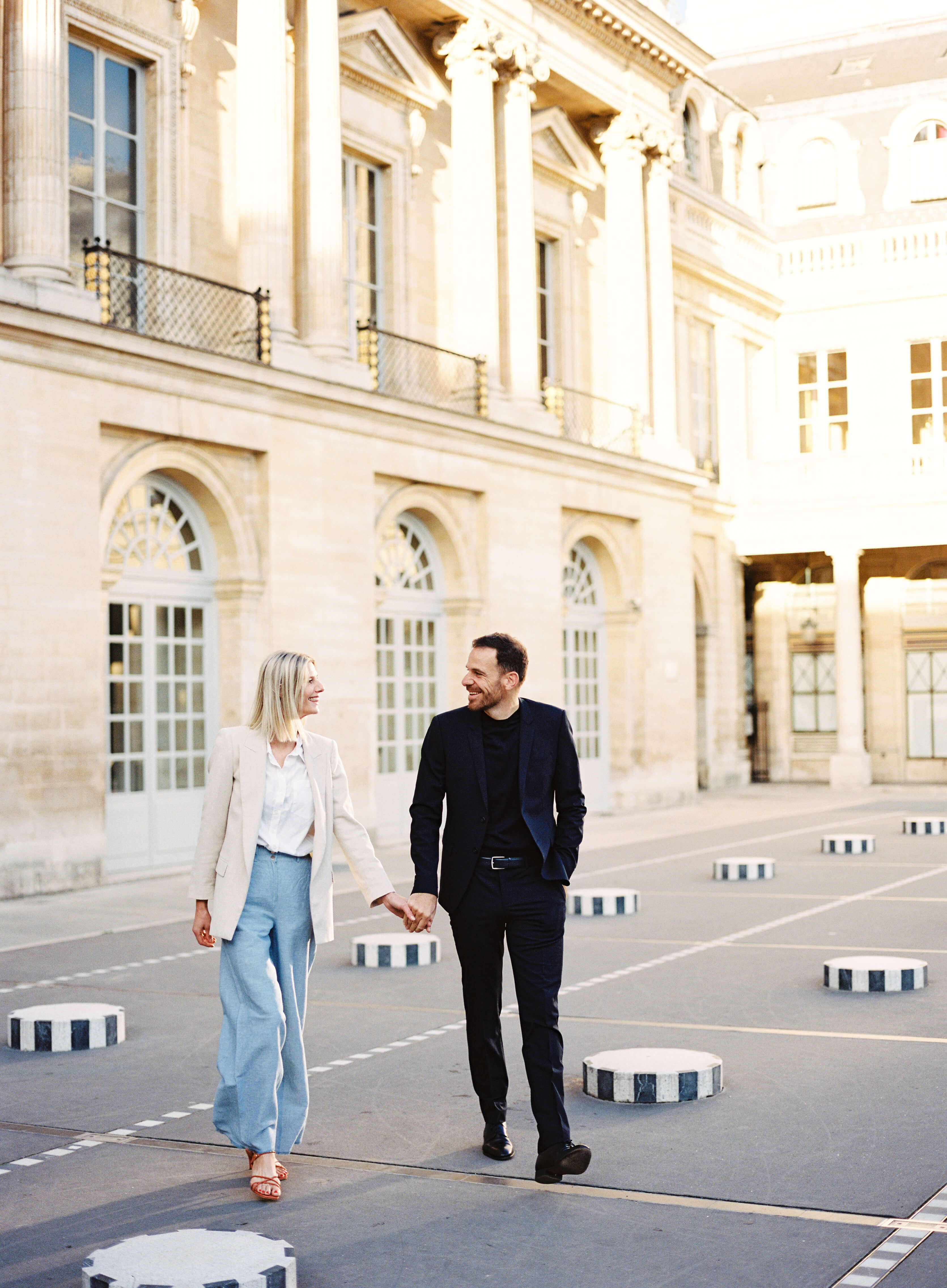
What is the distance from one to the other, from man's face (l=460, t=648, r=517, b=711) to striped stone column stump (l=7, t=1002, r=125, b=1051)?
3691mm

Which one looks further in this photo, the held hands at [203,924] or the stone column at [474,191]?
the stone column at [474,191]

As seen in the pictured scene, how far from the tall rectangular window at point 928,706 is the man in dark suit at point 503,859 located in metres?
30.9

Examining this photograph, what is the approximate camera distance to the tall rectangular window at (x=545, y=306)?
94.4 feet

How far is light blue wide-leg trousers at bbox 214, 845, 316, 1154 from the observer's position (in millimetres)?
5945

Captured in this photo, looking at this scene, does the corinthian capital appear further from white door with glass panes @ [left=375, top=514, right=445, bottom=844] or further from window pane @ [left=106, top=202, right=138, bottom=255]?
window pane @ [left=106, top=202, right=138, bottom=255]

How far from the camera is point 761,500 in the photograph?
116 feet

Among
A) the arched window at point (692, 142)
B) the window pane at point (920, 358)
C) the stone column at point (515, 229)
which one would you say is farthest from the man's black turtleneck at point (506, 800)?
the window pane at point (920, 358)

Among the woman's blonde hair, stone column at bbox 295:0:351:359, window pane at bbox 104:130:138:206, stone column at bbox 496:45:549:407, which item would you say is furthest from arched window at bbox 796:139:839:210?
the woman's blonde hair

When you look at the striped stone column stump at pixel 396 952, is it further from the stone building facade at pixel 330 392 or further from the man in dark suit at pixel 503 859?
the stone building facade at pixel 330 392

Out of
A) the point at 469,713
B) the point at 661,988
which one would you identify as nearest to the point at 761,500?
the point at 661,988

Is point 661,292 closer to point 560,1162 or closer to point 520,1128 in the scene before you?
point 520,1128

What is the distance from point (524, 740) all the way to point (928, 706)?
31093mm

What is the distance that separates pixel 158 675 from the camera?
18.9m

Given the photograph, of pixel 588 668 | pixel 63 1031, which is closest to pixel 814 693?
pixel 588 668
